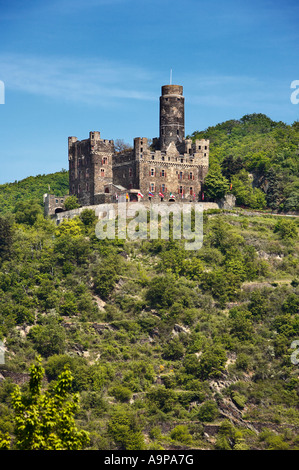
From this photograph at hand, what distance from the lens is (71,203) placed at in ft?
348

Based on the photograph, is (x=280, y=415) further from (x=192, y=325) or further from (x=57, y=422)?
(x=57, y=422)

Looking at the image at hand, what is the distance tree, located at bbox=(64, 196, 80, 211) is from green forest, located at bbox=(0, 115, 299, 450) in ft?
9.12

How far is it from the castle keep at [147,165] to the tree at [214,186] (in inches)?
34.7

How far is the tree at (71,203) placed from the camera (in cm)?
10575

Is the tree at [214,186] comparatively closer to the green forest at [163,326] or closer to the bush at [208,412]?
the green forest at [163,326]

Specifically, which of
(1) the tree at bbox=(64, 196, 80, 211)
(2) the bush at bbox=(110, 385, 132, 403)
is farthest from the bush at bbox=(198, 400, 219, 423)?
(1) the tree at bbox=(64, 196, 80, 211)

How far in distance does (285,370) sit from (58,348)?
735 inches

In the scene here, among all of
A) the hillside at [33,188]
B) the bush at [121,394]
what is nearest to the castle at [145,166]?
the bush at [121,394]

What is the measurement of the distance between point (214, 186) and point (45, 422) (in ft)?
200

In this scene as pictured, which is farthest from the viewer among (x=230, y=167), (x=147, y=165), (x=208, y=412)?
(x=230, y=167)

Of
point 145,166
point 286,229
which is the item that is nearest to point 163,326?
point 286,229

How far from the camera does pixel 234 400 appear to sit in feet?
274

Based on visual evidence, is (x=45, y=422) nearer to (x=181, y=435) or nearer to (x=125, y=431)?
(x=125, y=431)

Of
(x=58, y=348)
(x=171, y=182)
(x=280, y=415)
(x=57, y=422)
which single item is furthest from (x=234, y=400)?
(x=57, y=422)
